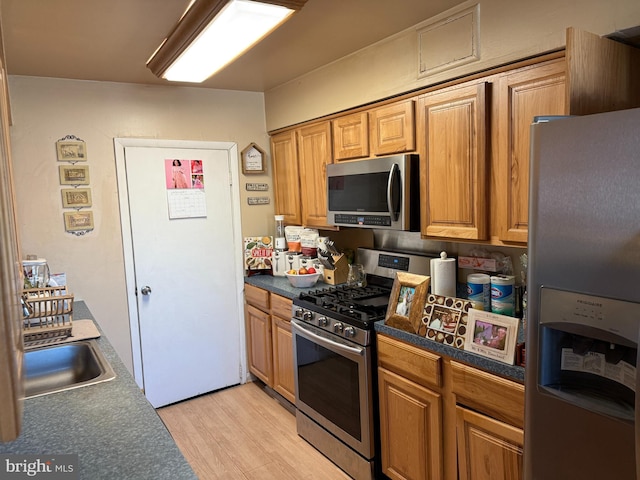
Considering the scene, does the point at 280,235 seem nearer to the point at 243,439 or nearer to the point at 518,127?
the point at 243,439

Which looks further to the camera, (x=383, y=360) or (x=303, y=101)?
(x=303, y=101)

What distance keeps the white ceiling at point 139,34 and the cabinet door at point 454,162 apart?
428mm

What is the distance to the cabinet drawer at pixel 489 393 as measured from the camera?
5.48 feet

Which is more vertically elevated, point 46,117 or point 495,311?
point 46,117

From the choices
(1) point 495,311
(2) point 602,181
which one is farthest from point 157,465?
(1) point 495,311

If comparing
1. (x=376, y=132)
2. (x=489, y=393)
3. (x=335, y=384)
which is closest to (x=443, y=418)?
(x=489, y=393)

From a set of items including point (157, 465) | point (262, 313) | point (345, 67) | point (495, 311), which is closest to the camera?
point (157, 465)

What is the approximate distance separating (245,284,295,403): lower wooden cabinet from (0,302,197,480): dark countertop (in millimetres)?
1595

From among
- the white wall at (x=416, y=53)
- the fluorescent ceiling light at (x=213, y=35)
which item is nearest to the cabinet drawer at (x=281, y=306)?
the white wall at (x=416, y=53)

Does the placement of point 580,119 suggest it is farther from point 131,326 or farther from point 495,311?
point 131,326

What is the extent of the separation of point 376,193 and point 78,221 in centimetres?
203

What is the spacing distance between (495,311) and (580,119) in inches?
39.5

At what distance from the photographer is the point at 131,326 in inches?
130

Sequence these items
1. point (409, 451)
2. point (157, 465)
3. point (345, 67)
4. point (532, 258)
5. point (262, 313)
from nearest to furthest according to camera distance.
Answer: point (157, 465)
point (532, 258)
point (409, 451)
point (345, 67)
point (262, 313)
